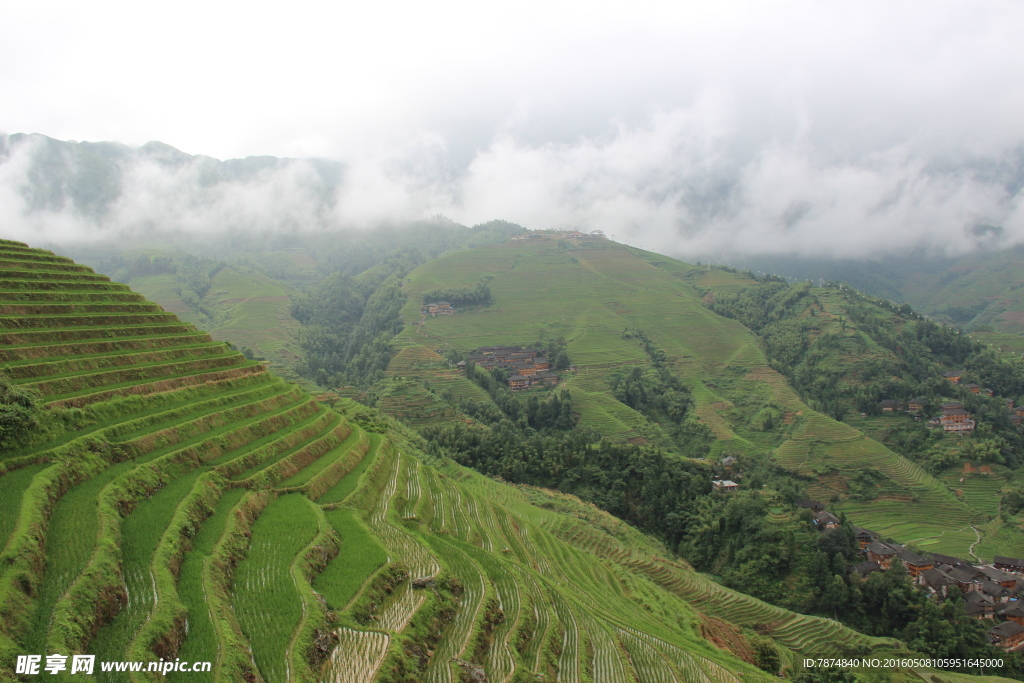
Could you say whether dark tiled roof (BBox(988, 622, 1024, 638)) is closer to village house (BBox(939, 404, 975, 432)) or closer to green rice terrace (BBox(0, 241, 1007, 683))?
green rice terrace (BBox(0, 241, 1007, 683))

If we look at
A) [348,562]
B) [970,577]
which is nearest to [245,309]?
[348,562]

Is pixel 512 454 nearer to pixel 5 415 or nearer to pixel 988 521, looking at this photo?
pixel 5 415

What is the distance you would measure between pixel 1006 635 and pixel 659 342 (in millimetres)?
49481

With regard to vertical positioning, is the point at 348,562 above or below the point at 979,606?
above

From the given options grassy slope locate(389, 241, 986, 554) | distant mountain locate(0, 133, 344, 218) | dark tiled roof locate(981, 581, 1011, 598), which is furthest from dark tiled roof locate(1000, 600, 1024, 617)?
distant mountain locate(0, 133, 344, 218)

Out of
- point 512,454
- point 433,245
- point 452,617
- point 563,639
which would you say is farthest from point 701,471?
point 433,245

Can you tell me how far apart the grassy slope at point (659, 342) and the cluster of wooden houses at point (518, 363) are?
10.5 ft

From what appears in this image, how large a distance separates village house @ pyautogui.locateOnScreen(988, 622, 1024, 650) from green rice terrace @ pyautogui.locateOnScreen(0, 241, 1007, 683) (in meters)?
5.77

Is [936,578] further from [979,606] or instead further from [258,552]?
[258,552]

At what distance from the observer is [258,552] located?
13.8 metres

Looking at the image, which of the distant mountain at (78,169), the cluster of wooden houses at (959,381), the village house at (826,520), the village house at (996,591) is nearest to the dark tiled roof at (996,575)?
the village house at (996,591)

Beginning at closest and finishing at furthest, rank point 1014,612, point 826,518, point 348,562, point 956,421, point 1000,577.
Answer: point 348,562 < point 1014,612 < point 1000,577 < point 826,518 < point 956,421

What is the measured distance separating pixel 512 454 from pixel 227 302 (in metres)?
70.1

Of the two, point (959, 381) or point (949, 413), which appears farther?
point (959, 381)
